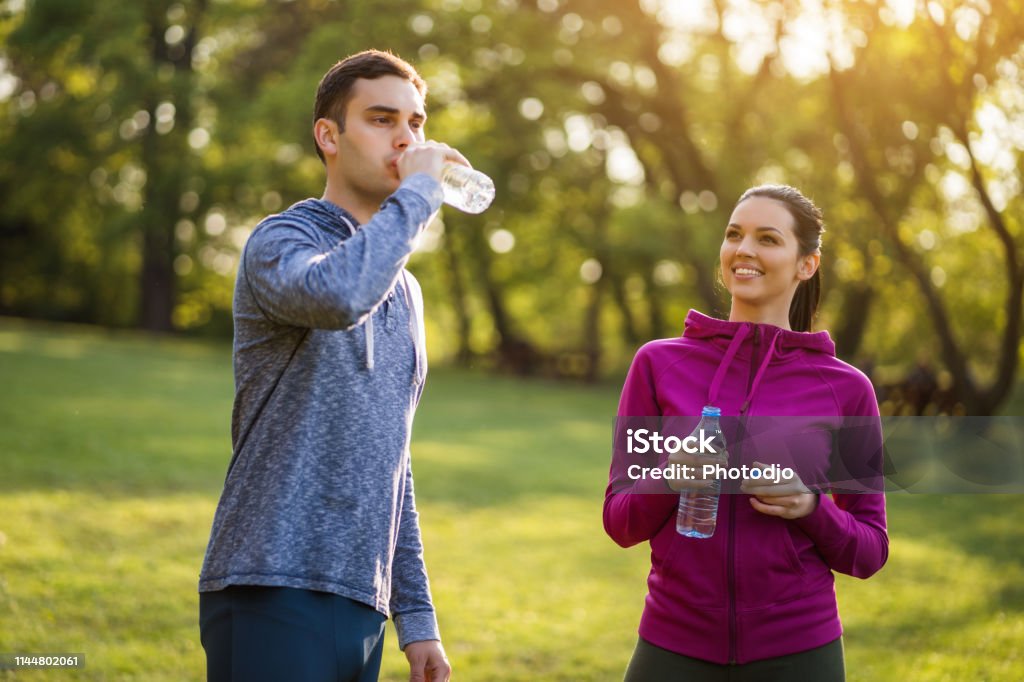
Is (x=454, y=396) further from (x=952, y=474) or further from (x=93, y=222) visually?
(x=93, y=222)

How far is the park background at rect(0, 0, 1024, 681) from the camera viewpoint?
7.71 meters

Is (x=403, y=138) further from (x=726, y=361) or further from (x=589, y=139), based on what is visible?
(x=589, y=139)

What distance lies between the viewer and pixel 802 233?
117 inches

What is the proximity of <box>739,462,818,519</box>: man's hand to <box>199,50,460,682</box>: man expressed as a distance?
89 cm

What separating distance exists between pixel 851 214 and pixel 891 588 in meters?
14.6

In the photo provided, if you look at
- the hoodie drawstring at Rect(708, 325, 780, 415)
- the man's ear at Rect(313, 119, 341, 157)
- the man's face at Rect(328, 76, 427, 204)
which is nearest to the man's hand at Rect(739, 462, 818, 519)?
the hoodie drawstring at Rect(708, 325, 780, 415)

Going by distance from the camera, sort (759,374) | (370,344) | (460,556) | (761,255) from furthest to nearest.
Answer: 1. (460,556)
2. (761,255)
3. (759,374)
4. (370,344)

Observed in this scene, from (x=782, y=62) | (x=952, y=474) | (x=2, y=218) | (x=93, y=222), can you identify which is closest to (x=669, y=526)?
(x=952, y=474)

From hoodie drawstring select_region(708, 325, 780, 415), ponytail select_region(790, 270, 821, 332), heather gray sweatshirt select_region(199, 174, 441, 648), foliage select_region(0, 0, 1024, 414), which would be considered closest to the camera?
heather gray sweatshirt select_region(199, 174, 441, 648)

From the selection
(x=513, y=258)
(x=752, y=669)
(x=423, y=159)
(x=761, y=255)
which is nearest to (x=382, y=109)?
(x=423, y=159)

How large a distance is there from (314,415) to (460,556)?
719 centimetres

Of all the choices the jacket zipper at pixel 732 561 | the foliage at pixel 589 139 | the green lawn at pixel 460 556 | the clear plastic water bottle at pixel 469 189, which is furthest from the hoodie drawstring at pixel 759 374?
the foliage at pixel 589 139

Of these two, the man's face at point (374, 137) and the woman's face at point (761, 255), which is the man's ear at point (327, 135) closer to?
the man's face at point (374, 137)

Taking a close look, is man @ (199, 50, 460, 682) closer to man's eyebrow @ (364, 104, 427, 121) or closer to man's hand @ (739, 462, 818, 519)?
man's eyebrow @ (364, 104, 427, 121)
